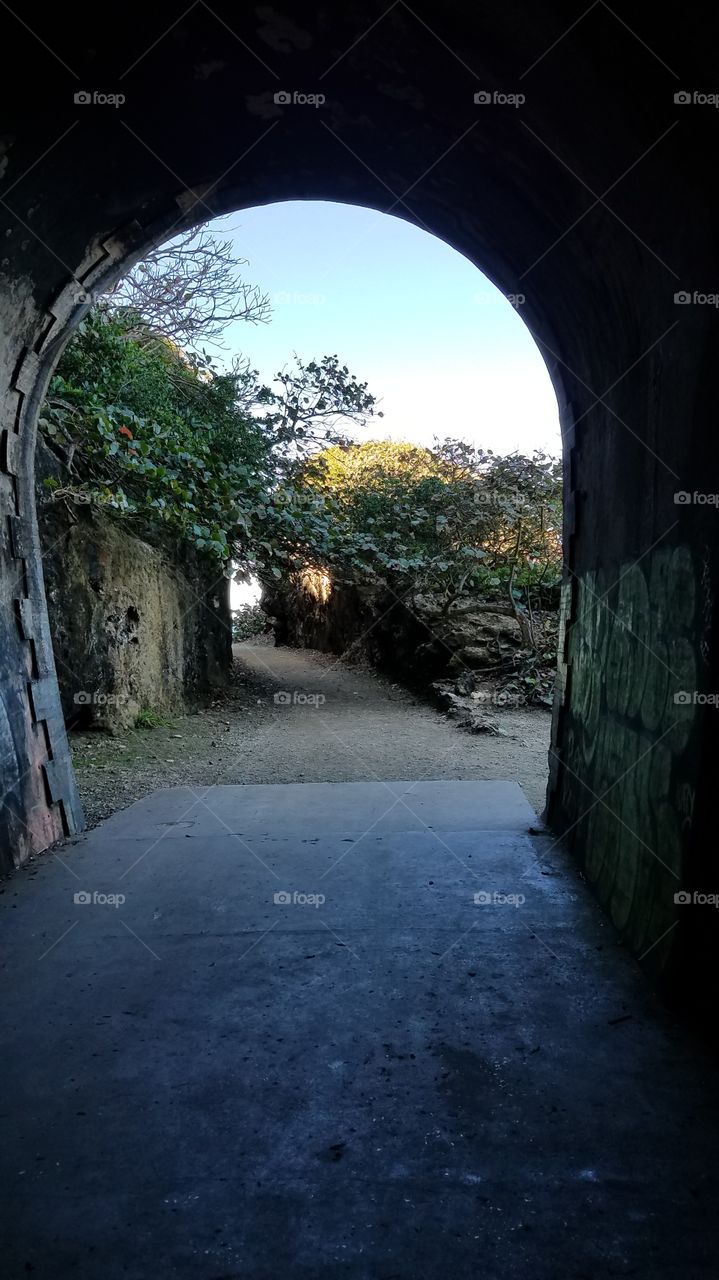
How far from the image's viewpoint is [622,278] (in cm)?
294

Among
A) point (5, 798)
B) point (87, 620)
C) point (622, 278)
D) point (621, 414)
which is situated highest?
point (622, 278)

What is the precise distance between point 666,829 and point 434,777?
406cm

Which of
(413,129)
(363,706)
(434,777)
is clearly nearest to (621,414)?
(413,129)

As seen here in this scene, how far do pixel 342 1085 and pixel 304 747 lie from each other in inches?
236

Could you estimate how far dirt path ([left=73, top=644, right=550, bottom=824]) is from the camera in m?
6.59

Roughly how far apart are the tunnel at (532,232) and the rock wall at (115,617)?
332cm

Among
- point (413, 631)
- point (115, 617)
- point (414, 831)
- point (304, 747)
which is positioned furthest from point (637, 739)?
point (413, 631)

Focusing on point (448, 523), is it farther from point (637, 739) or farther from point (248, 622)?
point (248, 622)

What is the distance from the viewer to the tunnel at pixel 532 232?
239 cm

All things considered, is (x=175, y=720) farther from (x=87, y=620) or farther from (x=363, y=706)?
(x=363, y=706)

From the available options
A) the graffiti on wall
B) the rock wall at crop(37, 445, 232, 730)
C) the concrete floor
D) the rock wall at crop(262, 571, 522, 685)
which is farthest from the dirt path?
the concrete floor

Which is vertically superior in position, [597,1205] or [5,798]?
[5,798]

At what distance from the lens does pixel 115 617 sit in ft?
26.7

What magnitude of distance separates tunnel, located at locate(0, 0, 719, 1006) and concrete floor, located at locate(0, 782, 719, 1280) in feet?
1.63
